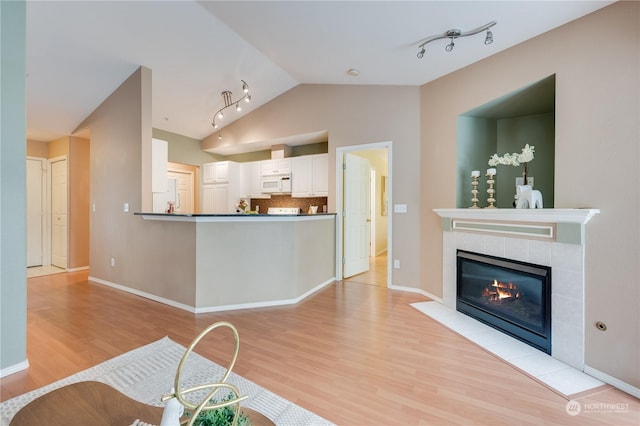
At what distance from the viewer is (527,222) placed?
94.5 inches

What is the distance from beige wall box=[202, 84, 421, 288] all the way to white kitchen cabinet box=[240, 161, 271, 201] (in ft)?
3.66

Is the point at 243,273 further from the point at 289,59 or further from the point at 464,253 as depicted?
the point at 289,59

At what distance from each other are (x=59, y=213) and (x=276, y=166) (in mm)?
4445

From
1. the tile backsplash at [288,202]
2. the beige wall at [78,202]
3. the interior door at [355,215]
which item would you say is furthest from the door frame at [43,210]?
the interior door at [355,215]

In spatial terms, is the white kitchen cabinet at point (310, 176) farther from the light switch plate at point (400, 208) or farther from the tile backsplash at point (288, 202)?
the light switch plate at point (400, 208)

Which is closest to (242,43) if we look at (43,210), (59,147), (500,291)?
(500,291)

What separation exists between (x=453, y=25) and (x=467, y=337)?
279 centimetres

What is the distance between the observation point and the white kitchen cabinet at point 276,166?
539 centimetres

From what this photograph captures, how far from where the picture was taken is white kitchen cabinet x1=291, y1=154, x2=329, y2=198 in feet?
16.4

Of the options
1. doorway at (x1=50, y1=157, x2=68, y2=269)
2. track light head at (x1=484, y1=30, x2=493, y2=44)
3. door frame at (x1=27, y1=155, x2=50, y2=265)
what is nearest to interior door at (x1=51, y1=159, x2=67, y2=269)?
doorway at (x1=50, y1=157, x2=68, y2=269)

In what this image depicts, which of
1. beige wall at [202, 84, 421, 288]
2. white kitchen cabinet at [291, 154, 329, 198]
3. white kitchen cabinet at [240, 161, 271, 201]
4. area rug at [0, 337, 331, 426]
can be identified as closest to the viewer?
area rug at [0, 337, 331, 426]

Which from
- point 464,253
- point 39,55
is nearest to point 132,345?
point 464,253

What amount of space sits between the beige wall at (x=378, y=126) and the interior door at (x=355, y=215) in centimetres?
26

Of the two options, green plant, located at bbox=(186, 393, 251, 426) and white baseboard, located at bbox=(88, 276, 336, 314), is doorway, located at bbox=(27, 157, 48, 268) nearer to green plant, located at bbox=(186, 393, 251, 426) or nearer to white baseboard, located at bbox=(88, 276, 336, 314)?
white baseboard, located at bbox=(88, 276, 336, 314)
